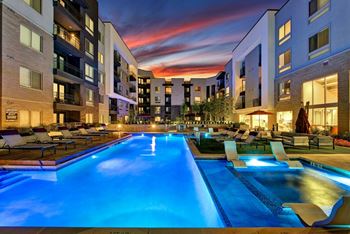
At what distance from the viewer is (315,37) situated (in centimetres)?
1803

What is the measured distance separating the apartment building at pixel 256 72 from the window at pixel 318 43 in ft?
22.5

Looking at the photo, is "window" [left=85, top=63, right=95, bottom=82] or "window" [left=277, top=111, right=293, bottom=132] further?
"window" [left=85, top=63, right=95, bottom=82]

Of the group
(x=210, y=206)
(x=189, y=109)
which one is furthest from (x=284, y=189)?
(x=189, y=109)

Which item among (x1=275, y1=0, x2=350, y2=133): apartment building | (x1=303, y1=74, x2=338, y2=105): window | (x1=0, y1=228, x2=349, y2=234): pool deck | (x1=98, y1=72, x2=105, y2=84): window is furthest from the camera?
(x1=98, y1=72, x2=105, y2=84): window

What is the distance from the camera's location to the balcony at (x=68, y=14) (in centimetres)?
1841

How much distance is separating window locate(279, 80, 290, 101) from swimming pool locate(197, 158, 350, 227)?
52.3 ft

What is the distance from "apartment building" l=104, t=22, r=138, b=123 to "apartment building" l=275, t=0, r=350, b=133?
21.2 m

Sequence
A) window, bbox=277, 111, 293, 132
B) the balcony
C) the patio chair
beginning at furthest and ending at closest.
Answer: window, bbox=277, 111, 293, 132 → the balcony → the patio chair

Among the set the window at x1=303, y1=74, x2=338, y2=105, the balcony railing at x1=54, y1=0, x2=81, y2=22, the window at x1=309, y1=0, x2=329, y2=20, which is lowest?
the window at x1=303, y1=74, x2=338, y2=105

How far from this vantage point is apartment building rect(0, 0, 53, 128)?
42.2ft

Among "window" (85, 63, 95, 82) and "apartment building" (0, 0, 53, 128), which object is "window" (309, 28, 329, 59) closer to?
"apartment building" (0, 0, 53, 128)

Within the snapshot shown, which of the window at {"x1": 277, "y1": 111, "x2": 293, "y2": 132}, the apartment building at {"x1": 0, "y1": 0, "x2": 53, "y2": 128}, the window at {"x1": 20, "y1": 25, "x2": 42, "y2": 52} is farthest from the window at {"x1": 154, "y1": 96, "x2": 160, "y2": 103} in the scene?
the window at {"x1": 20, "y1": 25, "x2": 42, "y2": 52}

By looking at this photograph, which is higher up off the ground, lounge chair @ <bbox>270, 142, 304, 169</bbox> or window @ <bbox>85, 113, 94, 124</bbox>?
window @ <bbox>85, 113, 94, 124</bbox>

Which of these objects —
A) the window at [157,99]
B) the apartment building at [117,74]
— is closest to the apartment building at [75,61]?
the apartment building at [117,74]
